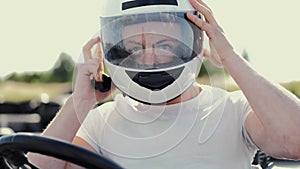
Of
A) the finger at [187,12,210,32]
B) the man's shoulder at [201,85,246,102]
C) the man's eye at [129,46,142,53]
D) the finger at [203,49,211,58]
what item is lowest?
the man's shoulder at [201,85,246,102]

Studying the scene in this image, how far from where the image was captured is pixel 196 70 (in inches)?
95.1

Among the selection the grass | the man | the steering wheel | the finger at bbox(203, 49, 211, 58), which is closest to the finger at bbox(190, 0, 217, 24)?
the man

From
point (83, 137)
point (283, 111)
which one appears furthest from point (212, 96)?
point (83, 137)

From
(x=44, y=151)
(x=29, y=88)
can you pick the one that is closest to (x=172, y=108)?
(x=44, y=151)

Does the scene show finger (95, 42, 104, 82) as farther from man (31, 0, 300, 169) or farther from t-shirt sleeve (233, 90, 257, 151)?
t-shirt sleeve (233, 90, 257, 151)

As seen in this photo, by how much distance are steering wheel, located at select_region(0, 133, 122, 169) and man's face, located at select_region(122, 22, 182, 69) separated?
0.56 m

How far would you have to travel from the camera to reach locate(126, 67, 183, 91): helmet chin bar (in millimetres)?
2305

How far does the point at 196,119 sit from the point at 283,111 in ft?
1.03

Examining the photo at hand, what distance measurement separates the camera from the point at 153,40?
229 cm

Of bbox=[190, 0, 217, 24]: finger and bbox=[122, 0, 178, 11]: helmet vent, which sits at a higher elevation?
bbox=[122, 0, 178, 11]: helmet vent

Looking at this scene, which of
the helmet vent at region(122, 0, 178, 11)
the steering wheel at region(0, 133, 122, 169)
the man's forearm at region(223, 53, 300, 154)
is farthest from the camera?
the helmet vent at region(122, 0, 178, 11)

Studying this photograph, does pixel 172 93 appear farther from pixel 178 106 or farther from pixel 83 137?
pixel 83 137

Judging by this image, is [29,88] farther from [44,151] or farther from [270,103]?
[44,151]

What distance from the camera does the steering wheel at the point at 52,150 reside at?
179 cm
